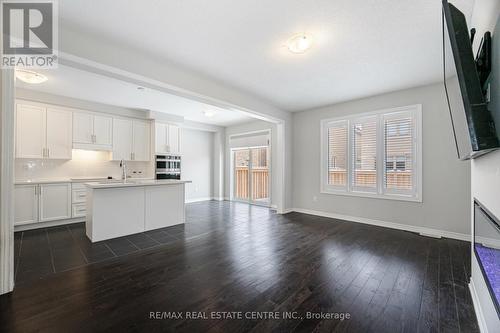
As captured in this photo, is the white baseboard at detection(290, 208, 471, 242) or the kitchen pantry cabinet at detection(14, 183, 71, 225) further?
the kitchen pantry cabinet at detection(14, 183, 71, 225)

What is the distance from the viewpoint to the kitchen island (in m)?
3.27

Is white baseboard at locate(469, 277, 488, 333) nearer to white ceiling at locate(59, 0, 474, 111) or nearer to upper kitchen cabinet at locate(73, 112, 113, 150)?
white ceiling at locate(59, 0, 474, 111)

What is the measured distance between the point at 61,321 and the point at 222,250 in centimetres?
175

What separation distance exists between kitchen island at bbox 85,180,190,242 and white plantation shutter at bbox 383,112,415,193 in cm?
428

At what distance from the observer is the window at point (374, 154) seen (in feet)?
12.8

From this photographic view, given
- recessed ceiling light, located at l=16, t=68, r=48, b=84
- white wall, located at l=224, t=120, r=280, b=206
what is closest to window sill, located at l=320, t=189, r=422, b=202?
white wall, located at l=224, t=120, r=280, b=206

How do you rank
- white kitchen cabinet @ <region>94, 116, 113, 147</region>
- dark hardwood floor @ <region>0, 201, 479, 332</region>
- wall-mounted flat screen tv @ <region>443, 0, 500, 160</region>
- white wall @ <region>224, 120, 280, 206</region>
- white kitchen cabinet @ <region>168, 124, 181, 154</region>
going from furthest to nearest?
white wall @ <region>224, 120, 280, 206</region> < white kitchen cabinet @ <region>168, 124, 181, 154</region> < white kitchen cabinet @ <region>94, 116, 113, 147</region> < dark hardwood floor @ <region>0, 201, 479, 332</region> < wall-mounted flat screen tv @ <region>443, 0, 500, 160</region>

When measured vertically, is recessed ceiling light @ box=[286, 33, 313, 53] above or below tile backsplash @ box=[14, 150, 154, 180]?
above

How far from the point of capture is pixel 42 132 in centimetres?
423

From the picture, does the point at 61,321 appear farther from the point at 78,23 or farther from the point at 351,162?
the point at 351,162

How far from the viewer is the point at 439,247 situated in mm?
3084

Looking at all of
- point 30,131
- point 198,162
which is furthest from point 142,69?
point 198,162

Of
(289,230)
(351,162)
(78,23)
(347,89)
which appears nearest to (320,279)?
(289,230)

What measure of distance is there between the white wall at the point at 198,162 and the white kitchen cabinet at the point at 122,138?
1883mm
